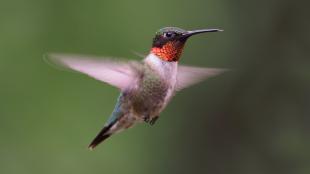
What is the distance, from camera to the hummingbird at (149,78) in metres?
2.33

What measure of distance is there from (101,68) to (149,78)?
0.94ft

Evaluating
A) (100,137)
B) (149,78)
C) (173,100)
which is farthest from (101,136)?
(173,100)

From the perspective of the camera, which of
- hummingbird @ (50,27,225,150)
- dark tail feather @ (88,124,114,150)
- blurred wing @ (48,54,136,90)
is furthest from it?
dark tail feather @ (88,124,114,150)

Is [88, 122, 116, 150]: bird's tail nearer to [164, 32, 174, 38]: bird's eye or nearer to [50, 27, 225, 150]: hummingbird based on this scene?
[50, 27, 225, 150]: hummingbird

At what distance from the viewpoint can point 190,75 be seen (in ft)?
8.67

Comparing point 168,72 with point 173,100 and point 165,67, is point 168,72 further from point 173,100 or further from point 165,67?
point 173,100

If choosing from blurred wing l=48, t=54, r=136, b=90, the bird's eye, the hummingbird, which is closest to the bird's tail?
the hummingbird

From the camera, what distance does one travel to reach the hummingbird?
233cm

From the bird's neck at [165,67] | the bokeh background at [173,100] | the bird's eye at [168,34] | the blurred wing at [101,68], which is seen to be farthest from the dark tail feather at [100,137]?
the bokeh background at [173,100]

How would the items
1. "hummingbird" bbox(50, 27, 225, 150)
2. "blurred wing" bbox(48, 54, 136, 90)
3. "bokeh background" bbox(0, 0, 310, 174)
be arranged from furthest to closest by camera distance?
"bokeh background" bbox(0, 0, 310, 174) < "hummingbird" bbox(50, 27, 225, 150) < "blurred wing" bbox(48, 54, 136, 90)

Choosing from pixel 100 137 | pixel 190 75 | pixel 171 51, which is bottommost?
pixel 100 137

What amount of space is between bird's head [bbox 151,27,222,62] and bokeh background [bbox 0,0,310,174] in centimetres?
265

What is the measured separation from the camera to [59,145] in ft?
17.3

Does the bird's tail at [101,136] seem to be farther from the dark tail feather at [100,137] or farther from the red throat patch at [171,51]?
the red throat patch at [171,51]
